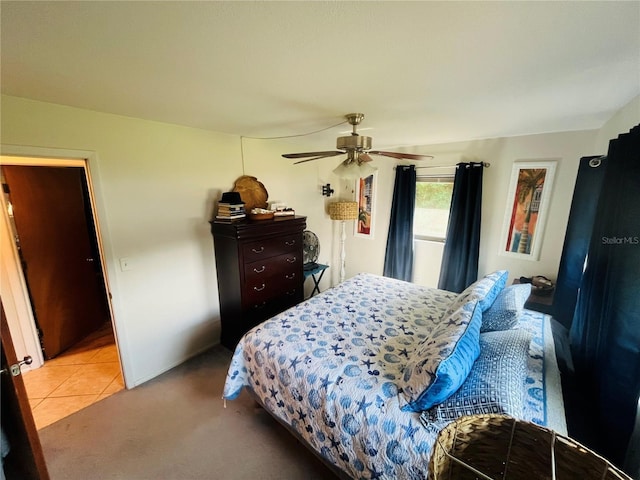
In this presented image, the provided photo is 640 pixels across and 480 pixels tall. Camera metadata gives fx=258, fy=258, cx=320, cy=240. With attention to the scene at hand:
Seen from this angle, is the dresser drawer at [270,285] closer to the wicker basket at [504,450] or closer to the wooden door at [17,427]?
the wooden door at [17,427]

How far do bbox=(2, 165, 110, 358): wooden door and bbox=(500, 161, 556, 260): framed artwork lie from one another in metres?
4.90

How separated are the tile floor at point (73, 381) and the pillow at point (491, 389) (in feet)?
8.72

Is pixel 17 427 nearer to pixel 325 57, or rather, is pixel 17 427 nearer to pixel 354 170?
pixel 325 57

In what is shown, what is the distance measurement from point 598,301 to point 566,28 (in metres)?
1.33

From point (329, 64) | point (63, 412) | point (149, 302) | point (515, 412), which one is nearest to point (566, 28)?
point (329, 64)

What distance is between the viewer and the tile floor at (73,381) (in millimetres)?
2087

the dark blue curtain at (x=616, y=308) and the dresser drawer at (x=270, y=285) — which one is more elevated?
the dark blue curtain at (x=616, y=308)

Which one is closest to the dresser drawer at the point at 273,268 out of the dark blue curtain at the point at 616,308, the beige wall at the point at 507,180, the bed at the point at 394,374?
the bed at the point at 394,374

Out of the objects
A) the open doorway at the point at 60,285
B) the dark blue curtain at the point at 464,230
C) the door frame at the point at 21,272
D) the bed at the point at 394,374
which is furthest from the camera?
the dark blue curtain at the point at 464,230

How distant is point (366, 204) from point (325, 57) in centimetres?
297

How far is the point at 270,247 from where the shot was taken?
272 centimetres

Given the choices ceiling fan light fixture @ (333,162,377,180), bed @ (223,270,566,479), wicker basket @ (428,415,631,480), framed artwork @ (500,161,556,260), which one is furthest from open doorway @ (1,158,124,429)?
framed artwork @ (500,161,556,260)

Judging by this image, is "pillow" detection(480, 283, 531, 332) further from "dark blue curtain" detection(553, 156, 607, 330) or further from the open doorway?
the open doorway

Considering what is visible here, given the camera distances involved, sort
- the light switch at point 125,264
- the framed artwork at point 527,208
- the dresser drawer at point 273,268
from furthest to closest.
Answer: the framed artwork at point 527,208
the dresser drawer at point 273,268
the light switch at point 125,264
